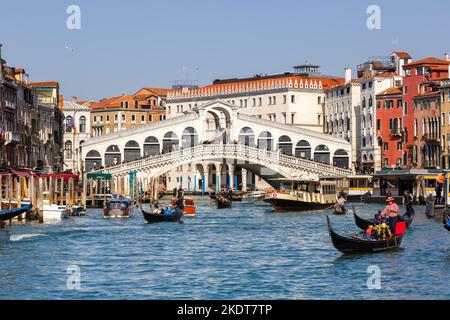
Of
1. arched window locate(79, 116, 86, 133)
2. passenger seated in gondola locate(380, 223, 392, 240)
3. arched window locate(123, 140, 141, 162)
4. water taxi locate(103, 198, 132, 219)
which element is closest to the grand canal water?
passenger seated in gondola locate(380, 223, 392, 240)

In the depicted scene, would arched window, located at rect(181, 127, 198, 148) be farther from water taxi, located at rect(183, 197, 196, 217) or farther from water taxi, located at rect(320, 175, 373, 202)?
water taxi, located at rect(183, 197, 196, 217)

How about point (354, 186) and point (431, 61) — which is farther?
point (431, 61)

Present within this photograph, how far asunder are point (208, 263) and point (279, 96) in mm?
52619

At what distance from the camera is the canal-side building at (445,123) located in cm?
5609

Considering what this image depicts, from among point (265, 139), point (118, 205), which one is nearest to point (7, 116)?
point (118, 205)

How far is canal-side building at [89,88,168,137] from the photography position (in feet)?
277

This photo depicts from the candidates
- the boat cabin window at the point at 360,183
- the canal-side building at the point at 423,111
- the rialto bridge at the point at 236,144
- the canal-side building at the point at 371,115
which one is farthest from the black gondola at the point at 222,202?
the canal-side building at the point at 371,115

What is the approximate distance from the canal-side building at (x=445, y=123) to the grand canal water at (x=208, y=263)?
24.0 metres

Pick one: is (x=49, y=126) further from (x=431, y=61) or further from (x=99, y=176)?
(x=431, y=61)

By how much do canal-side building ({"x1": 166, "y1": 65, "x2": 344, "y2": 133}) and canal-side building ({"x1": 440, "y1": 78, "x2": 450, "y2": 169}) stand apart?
17.6 m

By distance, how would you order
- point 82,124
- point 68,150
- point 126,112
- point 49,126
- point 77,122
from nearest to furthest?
point 49,126 < point 68,150 < point 77,122 < point 82,124 < point 126,112

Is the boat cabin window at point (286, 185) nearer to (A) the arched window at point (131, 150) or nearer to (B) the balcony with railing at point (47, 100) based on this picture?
(B) the balcony with railing at point (47, 100)

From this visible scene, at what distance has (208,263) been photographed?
21.9 m
